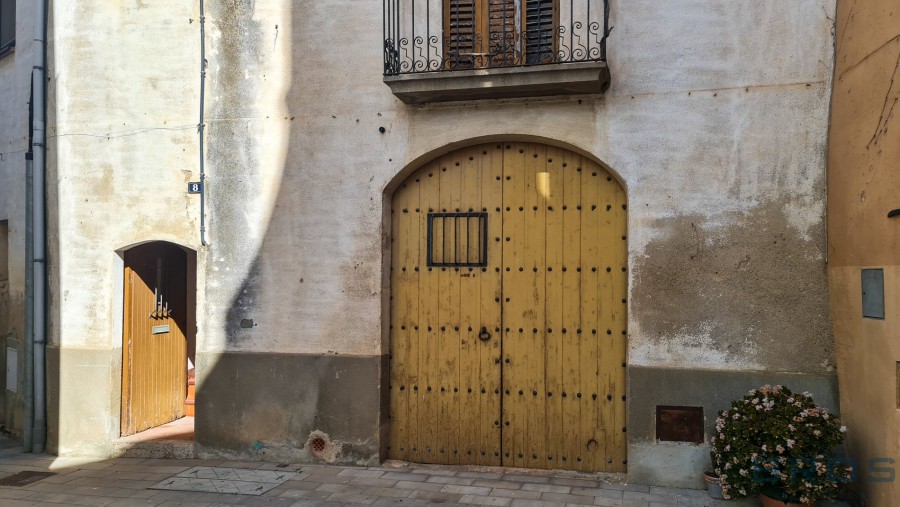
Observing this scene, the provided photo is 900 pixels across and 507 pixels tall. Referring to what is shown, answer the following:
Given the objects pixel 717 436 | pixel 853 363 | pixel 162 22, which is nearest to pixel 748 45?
pixel 853 363

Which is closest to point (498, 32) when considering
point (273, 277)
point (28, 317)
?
point (273, 277)

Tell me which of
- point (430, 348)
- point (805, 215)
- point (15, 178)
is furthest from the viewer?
point (15, 178)

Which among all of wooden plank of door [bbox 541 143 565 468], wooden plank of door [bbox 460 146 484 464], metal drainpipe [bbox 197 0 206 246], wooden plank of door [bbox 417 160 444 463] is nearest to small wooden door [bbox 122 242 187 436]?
metal drainpipe [bbox 197 0 206 246]

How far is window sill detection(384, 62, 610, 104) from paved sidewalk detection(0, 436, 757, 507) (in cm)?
344

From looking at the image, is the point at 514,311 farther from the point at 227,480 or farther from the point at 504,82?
the point at 227,480

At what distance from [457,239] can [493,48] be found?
182 centimetres

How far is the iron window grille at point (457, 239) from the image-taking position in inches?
270

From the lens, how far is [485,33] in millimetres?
6719

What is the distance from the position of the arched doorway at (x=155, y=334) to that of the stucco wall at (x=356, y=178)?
226 millimetres

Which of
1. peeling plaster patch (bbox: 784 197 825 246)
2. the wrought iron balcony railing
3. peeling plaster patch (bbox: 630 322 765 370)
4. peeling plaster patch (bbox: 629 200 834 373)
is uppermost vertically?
the wrought iron balcony railing

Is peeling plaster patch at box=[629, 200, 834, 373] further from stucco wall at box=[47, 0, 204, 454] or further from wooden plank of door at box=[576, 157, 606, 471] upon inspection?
stucco wall at box=[47, 0, 204, 454]

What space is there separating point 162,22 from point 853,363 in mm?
7228

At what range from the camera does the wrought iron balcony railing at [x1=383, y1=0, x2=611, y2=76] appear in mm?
6387

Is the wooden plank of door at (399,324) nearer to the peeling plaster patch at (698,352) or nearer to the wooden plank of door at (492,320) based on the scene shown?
the wooden plank of door at (492,320)
